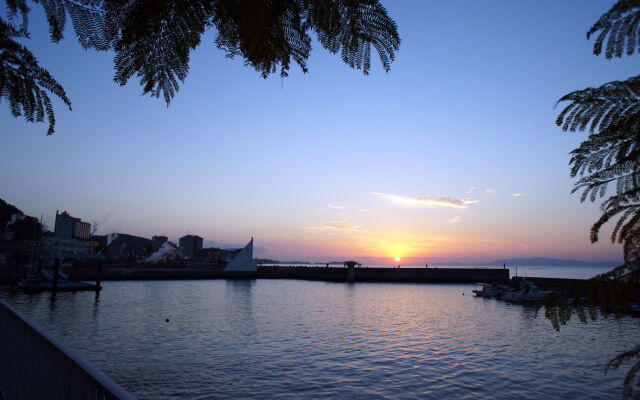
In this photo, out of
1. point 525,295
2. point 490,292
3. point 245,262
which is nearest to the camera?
point 525,295

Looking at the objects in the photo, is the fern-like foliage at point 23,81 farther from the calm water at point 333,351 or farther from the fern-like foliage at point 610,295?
the calm water at point 333,351

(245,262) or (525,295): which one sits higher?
(245,262)

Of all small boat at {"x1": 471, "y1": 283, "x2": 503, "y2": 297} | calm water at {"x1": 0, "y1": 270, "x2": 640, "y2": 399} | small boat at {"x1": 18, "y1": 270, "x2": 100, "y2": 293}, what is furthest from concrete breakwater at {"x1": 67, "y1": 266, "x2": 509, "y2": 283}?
calm water at {"x1": 0, "y1": 270, "x2": 640, "y2": 399}

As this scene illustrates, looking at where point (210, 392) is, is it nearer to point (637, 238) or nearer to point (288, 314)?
point (637, 238)

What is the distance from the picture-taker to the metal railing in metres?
3.67

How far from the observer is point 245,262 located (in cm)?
10725

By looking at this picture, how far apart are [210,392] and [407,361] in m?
11.3

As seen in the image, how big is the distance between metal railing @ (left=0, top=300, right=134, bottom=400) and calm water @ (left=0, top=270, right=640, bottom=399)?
10301 mm

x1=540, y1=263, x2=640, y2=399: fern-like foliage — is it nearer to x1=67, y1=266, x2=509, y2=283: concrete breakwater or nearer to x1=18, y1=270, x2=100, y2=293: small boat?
x1=18, y1=270, x2=100, y2=293: small boat

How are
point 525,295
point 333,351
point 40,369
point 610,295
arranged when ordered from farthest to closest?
1. point 525,295
2. point 333,351
3. point 40,369
4. point 610,295

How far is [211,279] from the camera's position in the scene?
320ft

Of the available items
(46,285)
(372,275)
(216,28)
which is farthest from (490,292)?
(46,285)

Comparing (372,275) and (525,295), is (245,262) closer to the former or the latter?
(372,275)

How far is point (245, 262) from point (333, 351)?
8722cm
